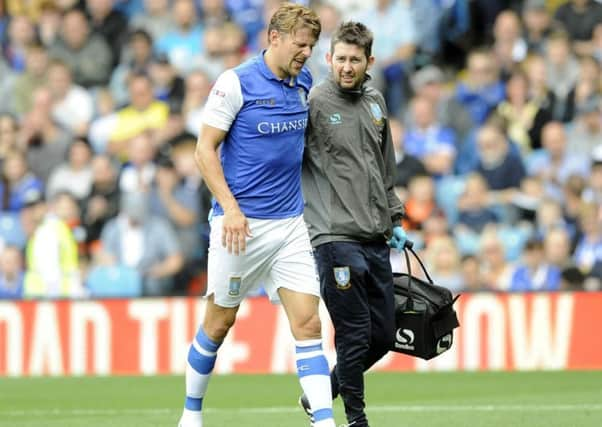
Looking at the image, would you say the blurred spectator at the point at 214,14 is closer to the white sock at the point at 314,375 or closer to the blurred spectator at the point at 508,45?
the blurred spectator at the point at 508,45

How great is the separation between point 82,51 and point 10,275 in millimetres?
4161

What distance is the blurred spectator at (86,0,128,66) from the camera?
752 inches

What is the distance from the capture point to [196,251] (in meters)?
16.3

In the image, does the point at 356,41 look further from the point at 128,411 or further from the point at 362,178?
the point at 128,411

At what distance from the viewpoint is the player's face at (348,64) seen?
862 centimetres

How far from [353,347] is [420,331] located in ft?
1.85

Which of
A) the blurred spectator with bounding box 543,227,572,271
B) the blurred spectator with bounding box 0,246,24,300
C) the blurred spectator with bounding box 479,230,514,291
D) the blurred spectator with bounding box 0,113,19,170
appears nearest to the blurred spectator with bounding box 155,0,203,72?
the blurred spectator with bounding box 0,113,19,170

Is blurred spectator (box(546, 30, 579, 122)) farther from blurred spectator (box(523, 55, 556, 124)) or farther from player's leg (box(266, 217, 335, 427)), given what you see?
player's leg (box(266, 217, 335, 427))

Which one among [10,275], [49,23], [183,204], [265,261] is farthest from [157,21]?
[265,261]

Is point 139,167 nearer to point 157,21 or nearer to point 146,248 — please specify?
point 146,248

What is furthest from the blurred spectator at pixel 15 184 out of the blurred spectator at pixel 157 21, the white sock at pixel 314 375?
the white sock at pixel 314 375

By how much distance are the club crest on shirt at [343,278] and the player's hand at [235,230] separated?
74 cm

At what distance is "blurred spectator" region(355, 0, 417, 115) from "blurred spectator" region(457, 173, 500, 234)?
2.22m

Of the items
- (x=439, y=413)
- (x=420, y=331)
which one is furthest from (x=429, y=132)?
(x=420, y=331)
